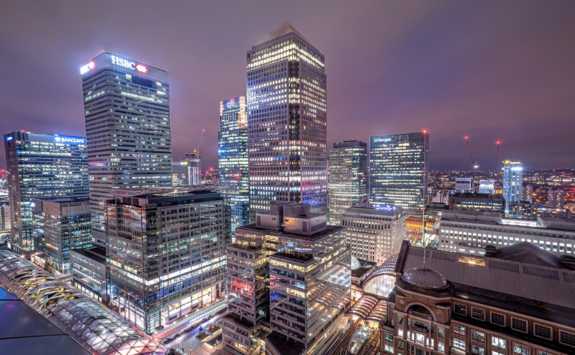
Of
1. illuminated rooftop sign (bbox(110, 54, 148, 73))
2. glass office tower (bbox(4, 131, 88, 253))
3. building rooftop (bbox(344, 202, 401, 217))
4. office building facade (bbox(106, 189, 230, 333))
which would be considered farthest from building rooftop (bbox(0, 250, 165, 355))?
glass office tower (bbox(4, 131, 88, 253))

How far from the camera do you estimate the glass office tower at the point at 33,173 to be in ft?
457

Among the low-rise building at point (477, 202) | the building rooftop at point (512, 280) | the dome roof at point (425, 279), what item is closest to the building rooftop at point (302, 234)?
the building rooftop at point (512, 280)

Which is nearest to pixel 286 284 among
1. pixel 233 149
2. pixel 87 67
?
pixel 233 149

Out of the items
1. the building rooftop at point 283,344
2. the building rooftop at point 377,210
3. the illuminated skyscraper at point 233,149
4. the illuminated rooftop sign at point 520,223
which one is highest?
the illuminated skyscraper at point 233,149

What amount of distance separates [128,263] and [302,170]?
7691 cm

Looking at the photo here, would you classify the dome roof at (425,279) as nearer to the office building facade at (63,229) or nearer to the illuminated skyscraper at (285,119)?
the illuminated skyscraper at (285,119)

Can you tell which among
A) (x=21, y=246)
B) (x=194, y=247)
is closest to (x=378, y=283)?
(x=194, y=247)

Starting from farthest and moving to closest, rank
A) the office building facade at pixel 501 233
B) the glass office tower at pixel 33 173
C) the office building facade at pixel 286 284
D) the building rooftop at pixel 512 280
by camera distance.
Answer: the glass office tower at pixel 33 173, the office building facade at pixel 501 233, the office building facade at pixel 286 284, the building rooftop at pixel 512 280

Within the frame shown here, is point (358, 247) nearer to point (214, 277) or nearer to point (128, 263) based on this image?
point (214, 277)

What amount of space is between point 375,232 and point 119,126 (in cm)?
14413

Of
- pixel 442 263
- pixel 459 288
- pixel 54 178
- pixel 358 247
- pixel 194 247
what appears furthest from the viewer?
pixel 54 178

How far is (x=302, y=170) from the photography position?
360 ft

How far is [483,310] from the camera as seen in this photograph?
45.6 meters

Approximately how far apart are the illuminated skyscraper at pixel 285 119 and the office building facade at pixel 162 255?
2934cm
